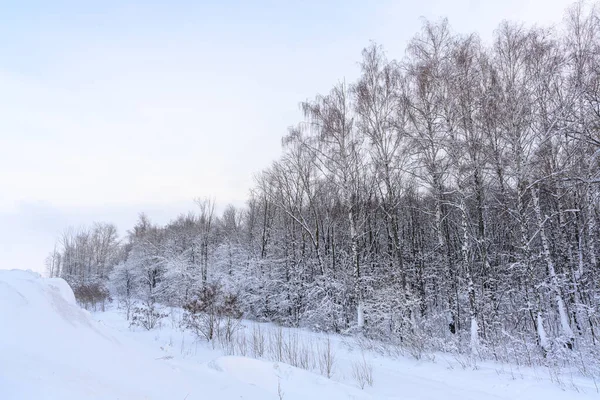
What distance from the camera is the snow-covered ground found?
243 cm

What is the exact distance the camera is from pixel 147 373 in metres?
3.42

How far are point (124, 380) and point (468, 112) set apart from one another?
39.0 ft

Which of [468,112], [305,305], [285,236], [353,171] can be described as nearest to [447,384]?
[468,112]

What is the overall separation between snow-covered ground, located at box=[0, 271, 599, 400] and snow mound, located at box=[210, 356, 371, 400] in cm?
2

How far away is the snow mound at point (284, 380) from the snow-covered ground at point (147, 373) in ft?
0.06

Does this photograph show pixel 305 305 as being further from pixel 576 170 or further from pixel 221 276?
pixel 576 170

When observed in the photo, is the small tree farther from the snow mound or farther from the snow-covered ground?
the snow mound

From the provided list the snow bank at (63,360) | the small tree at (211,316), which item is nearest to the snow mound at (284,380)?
the snow bank at (63,360)

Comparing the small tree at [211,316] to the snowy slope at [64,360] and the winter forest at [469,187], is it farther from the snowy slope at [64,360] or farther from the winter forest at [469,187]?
the snowy slope at [64,360]

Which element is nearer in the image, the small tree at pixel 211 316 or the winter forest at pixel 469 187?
the winter forest at pixel 469 187

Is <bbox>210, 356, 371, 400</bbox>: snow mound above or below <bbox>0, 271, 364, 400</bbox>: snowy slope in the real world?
below

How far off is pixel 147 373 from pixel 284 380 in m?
3.05

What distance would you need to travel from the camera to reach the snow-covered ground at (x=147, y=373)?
7.97 feet

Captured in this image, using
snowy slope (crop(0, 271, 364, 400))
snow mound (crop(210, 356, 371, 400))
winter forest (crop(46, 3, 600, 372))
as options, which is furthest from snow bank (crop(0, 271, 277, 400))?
winter forest (crop(46, 3, 600, 372))
